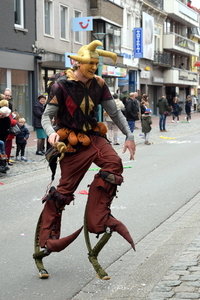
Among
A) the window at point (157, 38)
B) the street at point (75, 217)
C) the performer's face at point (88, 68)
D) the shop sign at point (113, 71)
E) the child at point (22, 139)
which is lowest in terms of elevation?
the street at point (75, 217)

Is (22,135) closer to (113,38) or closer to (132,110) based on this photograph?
(132,110)

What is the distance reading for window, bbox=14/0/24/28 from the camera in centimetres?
2523

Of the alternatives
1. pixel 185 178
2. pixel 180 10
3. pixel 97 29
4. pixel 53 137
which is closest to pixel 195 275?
pixel 53 137

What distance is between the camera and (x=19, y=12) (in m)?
25.5

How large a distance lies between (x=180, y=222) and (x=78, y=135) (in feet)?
9.16

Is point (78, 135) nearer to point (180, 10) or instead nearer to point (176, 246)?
point (176, 246)

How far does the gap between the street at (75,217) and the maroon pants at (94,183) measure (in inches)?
17.5

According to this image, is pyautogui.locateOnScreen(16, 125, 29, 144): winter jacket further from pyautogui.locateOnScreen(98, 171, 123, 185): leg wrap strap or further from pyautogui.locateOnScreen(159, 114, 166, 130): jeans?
pyautogui.locateOnScreen(159, 114, 166, 130): jeans

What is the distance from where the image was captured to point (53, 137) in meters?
4.55

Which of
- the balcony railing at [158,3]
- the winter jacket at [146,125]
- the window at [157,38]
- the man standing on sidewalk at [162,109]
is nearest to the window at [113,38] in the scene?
the man standing on sidewalk at [162,109]

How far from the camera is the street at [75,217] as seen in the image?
477 cm

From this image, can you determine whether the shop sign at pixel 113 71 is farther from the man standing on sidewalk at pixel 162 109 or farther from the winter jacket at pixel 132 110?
the winter jacket at pixel 132 110

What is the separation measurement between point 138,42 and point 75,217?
35.6 m

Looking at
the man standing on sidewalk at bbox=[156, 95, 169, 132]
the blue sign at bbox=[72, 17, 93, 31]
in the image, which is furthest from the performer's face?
the blue sign at bbox=[72, 17, 93, 31]
